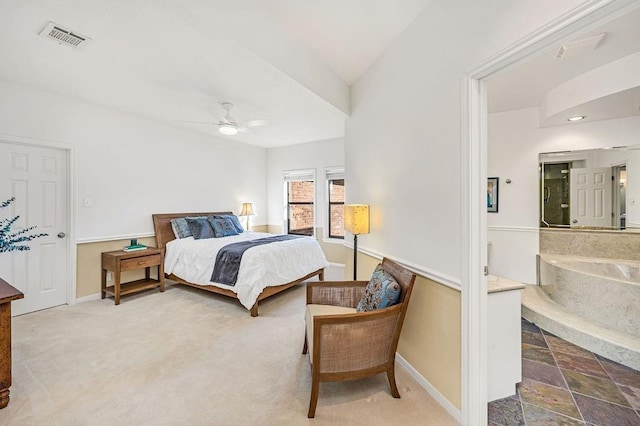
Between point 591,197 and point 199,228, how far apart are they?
5.67 m

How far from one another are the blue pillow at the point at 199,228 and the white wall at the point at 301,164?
2.08 meters

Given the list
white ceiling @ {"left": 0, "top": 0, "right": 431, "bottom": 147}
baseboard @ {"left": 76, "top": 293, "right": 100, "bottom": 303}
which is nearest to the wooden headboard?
baseboard @ {"left": 76, "top": 293, "right": 100, "bottom": 303}

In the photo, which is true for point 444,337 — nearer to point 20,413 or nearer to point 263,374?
point 263,374

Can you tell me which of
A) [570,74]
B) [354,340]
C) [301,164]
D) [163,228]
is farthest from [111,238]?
[570,74]

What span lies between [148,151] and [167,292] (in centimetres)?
222

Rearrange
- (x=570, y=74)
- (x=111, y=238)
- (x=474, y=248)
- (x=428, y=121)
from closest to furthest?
(x=474, y=248) → (x=428, y=121) → (x=570, y=74) → (x=111, y=238)

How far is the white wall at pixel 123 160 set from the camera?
10.9ft

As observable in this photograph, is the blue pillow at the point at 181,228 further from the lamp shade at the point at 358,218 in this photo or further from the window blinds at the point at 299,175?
the lamp shade at the point at 358,218

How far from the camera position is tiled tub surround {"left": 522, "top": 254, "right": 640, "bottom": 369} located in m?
2.35

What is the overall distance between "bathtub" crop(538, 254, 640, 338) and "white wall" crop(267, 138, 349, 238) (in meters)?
3.69

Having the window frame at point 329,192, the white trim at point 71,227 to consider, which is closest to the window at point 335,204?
the window frame at point 329,192

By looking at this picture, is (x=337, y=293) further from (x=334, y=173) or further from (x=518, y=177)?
(x=334, y=173)

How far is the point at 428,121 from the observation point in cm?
195

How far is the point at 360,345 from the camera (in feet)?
5.71
